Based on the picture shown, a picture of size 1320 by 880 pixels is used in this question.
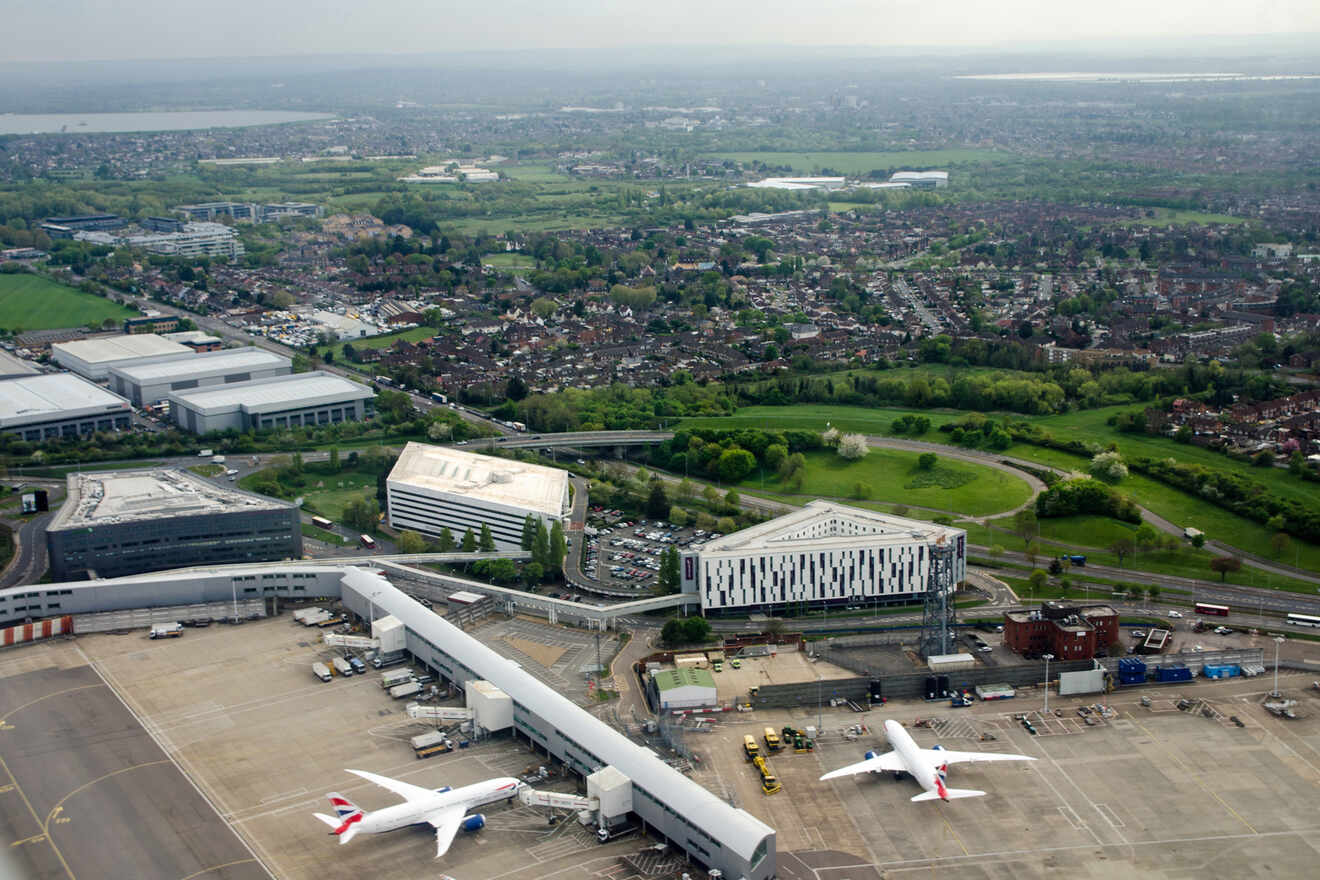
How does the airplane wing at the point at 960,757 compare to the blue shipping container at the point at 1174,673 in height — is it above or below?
above

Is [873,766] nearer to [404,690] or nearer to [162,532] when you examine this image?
[404,690]

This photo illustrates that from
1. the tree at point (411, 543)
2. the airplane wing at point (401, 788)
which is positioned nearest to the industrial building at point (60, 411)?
the tree at point (411, 543)

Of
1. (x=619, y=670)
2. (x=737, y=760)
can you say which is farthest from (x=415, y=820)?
(x=619, y=670)

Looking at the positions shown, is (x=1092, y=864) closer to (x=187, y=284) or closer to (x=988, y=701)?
(x=988, y=701)

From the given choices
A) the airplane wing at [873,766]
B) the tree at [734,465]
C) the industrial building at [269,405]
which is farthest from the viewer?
the industrial building at [269,405]

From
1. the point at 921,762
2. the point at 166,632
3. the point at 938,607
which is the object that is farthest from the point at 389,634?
the point at 938,607

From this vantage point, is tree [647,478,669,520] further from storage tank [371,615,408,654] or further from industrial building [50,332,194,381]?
industrial building [50,332,194,381]

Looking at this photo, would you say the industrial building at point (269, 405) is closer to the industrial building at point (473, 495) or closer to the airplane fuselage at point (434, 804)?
the industrial building at point (473, 495)

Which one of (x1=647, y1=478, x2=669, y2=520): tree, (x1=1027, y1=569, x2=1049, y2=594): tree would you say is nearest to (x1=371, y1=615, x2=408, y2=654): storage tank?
(x1=647, y1=478, x2=669, y2=520): tree
